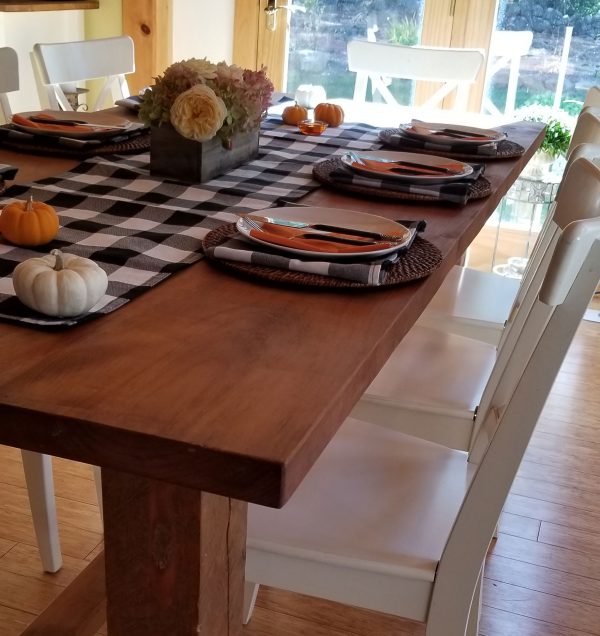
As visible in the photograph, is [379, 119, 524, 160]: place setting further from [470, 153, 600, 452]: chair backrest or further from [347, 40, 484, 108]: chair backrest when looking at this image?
[347, 40, 484, 108]: chair backrest

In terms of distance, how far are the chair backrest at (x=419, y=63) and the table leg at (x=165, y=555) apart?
2187 mm

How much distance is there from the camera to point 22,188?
59.0 inches

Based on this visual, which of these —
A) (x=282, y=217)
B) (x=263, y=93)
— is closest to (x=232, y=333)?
(x=282, y=217)

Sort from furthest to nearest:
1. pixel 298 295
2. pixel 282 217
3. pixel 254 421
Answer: pixel 282 217, pixel 298 295, pixel 254 421

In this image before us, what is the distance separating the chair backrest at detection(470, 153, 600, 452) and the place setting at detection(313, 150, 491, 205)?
0.61 feet

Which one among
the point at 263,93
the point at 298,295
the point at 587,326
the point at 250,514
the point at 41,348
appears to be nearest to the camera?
the point at 41,348

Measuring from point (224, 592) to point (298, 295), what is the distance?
14.1 inches

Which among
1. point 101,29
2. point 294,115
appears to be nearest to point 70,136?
point 294,115

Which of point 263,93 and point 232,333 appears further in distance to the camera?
point 263,93

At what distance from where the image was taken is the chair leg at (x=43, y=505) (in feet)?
5.75

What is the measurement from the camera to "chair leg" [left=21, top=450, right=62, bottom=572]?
1752mm

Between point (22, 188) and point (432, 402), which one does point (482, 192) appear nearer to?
point (432, 402)

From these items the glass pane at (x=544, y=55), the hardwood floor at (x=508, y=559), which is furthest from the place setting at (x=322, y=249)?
the glass pane at (x=544, y=55)

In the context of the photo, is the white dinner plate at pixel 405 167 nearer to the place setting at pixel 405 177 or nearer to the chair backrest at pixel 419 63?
the place setting at pixel 405 177
